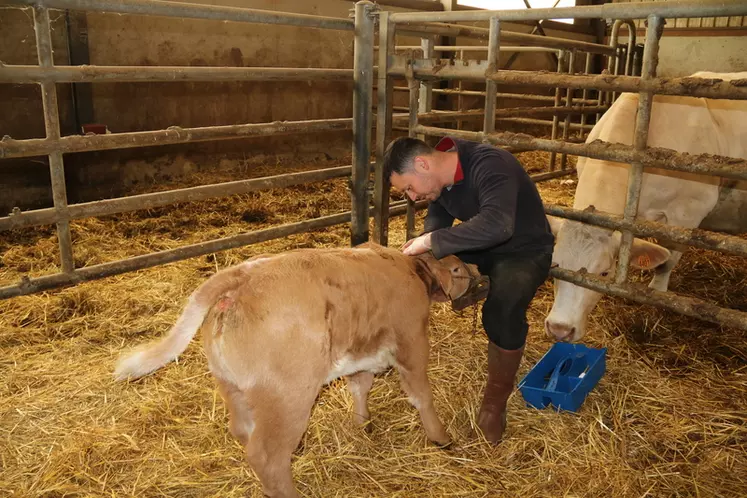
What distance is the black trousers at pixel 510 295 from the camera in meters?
3.24

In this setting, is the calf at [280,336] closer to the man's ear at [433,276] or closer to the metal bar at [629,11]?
the man's ear at [433,276]

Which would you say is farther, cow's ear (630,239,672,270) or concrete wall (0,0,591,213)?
concrete wall (0,0,591,213)

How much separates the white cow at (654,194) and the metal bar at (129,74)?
2065mm

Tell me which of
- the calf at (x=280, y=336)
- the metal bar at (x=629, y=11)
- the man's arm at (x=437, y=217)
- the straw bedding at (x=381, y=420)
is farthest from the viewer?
the man's arm at (x=437, y=217)

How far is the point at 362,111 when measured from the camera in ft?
15.5

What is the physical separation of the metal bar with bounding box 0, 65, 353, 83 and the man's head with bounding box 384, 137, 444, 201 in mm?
1446

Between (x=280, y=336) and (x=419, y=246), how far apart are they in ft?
3.45

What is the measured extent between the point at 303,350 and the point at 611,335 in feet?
9.06

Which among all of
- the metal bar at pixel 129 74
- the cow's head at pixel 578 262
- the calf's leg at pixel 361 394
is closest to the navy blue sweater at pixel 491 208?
the cow's head at pixel 578 262

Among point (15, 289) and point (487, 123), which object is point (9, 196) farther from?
point (487, 123)

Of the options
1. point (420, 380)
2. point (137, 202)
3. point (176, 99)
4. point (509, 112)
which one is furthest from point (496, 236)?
point (176, 99)

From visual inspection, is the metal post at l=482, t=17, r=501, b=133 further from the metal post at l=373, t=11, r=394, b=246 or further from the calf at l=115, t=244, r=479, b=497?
the calf at l=115, t=244, r=479, b=497

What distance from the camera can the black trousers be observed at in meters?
3.24

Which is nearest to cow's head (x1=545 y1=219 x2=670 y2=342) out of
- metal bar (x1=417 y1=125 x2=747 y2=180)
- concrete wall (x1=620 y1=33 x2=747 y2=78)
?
metal bar (x1=417 y1=125 x2=747 y2=180)
